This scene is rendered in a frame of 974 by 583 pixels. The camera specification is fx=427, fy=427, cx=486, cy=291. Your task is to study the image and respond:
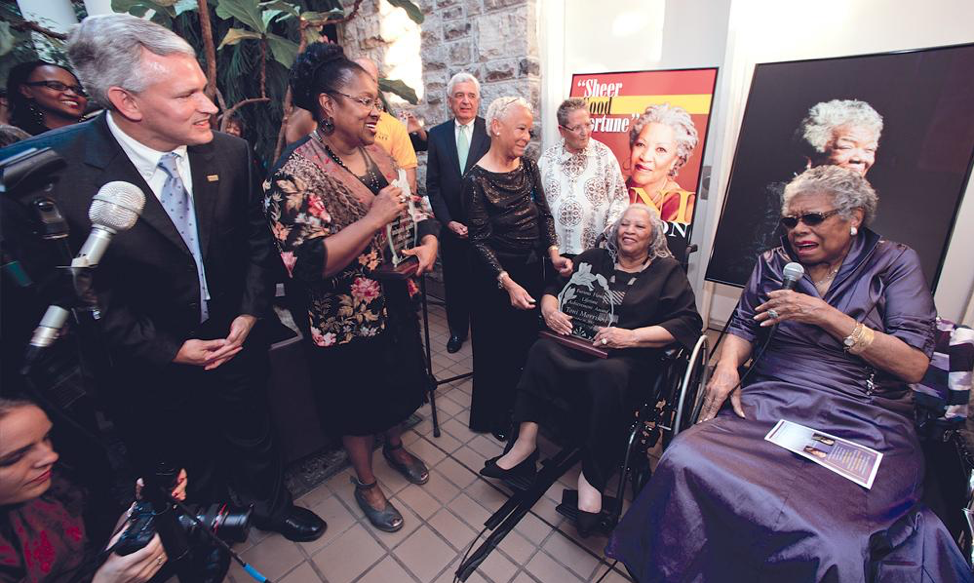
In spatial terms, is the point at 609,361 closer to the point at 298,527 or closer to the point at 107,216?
the point at 298,527

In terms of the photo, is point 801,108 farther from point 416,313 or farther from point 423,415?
point 423,415

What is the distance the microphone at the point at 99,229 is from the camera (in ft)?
2.68

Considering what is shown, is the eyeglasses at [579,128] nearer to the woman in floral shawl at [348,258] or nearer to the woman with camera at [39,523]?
the woman in floral shawl at [348,258]

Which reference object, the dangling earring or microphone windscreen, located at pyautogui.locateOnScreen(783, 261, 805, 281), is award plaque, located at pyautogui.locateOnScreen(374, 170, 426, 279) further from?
microphone windscreen, located at pyautogui.locateOnScreen(783, 261, 805, 281)

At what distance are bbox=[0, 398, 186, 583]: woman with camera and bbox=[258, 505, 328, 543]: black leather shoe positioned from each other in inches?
39.2

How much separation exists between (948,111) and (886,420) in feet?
5.23

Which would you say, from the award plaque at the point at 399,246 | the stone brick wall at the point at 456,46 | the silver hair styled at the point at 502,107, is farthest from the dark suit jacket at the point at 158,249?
the stone brick wall at the point at 456,46

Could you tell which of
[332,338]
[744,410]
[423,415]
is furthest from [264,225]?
[744,410]

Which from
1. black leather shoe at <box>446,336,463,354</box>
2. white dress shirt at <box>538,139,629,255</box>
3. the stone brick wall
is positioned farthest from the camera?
black leather shoe at <box>446,336,463,354</box>

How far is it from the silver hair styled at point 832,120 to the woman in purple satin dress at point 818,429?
2.98ft

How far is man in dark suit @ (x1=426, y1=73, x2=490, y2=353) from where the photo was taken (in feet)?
10.6

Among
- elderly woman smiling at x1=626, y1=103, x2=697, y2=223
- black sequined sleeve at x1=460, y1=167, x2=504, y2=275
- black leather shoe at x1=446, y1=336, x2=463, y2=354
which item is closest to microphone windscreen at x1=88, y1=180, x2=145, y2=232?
black sequined sleeve at x1=460, y1=167, x2=504, y2=275

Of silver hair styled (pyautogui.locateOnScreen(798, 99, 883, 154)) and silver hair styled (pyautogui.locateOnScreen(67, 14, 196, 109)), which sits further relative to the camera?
silver hair styled (pyautogui.locateOnScreen(798, 99, 883, 154))

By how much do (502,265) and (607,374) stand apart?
2.75 ft
